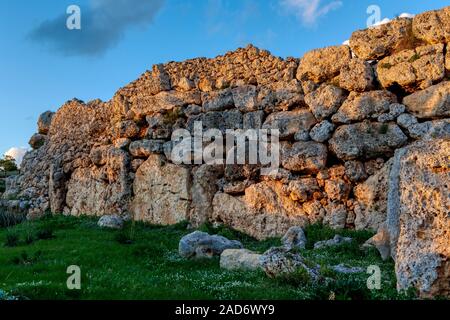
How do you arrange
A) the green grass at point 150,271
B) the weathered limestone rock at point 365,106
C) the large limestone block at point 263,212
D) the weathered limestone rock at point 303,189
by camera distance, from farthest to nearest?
1. the large limestone block at point 263,212
2. the weathered limestone rock at point 303,189
3. the weathered limestone rock at point 365,106
4. the green grass at point 150,271

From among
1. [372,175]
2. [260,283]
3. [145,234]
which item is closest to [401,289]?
[260,283]

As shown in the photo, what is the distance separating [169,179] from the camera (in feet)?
91.9

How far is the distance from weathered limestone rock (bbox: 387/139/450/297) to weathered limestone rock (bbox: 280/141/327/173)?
1143cm

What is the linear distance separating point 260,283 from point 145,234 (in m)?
12.6

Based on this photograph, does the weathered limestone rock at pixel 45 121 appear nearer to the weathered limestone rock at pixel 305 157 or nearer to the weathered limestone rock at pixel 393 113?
the weathered limestone rock at pixel 305 157

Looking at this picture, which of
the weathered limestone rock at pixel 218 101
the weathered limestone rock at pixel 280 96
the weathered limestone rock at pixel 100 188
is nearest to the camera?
the weathered limestone rock at pixel 280 96

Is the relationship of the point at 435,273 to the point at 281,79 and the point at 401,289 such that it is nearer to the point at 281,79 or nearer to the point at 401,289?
the point at 401,289

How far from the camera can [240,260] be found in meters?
15.5

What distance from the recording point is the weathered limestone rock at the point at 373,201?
21641 millimetres

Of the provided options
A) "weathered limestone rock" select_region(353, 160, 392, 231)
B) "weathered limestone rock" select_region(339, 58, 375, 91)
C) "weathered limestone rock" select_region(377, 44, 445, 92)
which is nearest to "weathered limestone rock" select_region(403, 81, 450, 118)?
"weathered limestone rock" select_region(377, 44, 445, 92)

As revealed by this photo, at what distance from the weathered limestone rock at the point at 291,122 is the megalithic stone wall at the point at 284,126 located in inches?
2.3

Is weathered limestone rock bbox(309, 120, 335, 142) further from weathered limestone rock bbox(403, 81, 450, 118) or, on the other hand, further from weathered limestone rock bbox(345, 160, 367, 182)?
weathered limestone rock bbox(403, 81, 450, 118)

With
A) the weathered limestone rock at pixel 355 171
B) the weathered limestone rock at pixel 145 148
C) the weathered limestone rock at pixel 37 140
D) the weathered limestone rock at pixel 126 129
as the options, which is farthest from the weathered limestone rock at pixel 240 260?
the weathered limestone rock at pixel 37 140

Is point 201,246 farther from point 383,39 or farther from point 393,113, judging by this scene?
point 383,39
